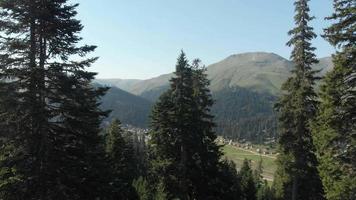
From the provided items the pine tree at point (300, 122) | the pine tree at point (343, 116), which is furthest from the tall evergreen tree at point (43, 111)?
the pine tree at point (300, 122)

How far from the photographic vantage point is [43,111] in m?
18.0

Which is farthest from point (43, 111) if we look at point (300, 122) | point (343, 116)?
point (300, 122)

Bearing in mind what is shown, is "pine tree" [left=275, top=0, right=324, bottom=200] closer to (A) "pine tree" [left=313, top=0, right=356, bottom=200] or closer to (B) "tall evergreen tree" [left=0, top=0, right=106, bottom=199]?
(A) "pine tree" [left=313, top=0, right=356, bottom=200]

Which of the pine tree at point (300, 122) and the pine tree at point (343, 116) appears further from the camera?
the pine tree at point (300, 122)

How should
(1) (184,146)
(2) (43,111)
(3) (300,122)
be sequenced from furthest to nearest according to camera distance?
1. (3) (300,122)
2. (1) (184,146)
3. (2) (43,111)

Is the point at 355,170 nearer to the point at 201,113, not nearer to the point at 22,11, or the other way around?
the point at 201,113

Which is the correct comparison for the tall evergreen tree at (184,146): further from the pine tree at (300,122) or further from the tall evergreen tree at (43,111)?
the tall evergreen tree at (43,111)

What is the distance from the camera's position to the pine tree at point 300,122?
112 ft

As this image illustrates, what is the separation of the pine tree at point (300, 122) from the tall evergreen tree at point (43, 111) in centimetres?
1989

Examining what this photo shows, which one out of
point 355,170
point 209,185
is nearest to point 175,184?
point 209,185

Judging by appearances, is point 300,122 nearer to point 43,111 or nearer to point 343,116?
point 343,116

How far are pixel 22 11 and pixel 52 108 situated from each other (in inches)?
173

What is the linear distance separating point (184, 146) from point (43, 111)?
15158 mm

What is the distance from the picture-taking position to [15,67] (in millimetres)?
18078
